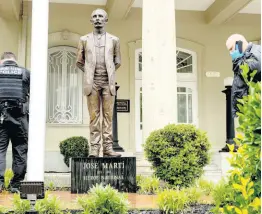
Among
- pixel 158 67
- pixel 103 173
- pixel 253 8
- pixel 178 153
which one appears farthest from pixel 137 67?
pixel 103 173

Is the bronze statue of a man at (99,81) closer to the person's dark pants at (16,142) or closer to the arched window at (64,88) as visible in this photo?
the person's dark pants at (16,142)

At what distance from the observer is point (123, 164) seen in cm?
635

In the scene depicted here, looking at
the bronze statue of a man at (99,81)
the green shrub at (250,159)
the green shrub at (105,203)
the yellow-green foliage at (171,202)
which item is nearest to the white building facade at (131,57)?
the bronze statue of a man at (99,81)

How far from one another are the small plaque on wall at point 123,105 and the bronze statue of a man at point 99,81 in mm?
5943

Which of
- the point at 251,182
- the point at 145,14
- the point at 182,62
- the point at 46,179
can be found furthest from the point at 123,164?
the point at 182,62

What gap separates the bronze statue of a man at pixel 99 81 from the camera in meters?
6.40

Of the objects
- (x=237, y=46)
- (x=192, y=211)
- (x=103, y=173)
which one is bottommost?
(x=192, y=211)

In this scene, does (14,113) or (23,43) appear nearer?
(14,113)

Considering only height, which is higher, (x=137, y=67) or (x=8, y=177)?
(x=137, y=67)

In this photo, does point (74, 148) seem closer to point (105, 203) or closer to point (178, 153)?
point (178, 153)

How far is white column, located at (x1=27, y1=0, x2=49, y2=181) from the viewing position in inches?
171

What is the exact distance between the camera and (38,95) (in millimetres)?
4508

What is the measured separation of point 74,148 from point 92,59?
4860 millimetres

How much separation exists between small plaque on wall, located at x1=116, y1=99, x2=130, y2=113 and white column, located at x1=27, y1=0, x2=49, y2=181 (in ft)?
25.7
